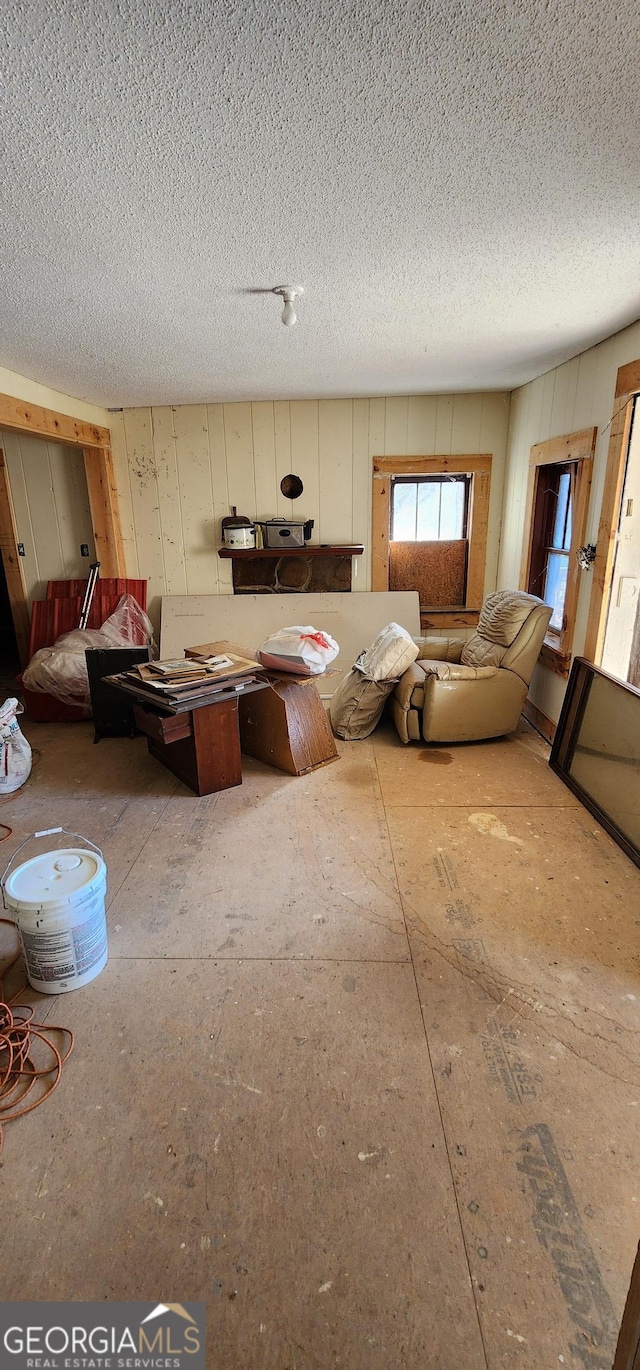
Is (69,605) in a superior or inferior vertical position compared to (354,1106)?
superior

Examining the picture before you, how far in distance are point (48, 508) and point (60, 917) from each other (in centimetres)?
431

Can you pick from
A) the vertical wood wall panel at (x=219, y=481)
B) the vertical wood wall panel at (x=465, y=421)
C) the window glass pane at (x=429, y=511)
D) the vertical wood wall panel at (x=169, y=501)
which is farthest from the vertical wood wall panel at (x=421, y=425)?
the vertical wood wall panel at (x=169, y=501)

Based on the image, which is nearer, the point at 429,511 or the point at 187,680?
the point at 187,680

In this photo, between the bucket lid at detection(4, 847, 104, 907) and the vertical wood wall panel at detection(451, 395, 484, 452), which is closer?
the bucket lid at detection(4, 847, 104, 907)

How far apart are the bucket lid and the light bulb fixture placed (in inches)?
90.2

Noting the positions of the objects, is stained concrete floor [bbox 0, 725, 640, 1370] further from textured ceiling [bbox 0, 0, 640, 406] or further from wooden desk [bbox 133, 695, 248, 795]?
textured ceiling [bbox 0, 0, 640, 406]

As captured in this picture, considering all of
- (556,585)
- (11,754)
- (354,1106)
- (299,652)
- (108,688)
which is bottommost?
(354,1106)

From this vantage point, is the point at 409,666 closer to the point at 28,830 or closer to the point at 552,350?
the point at 552,350

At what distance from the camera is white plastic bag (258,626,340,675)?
3.35 meters

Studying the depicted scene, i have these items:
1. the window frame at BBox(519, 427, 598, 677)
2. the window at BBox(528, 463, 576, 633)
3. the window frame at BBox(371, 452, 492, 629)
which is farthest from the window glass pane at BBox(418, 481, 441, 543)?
the window at BBox(528, 463, 576, 633)

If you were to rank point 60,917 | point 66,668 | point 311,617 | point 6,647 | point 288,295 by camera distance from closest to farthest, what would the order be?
point 60,917, point 288,295, point 66,668, point 311,617, point 6,647

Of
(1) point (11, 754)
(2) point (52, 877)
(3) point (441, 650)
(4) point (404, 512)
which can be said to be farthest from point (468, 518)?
(2) point (52, 877)

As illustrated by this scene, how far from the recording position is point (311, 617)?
504 centimetres

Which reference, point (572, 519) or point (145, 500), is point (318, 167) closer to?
point (572, 519)
